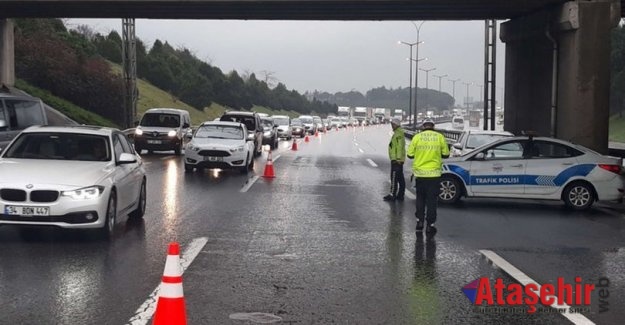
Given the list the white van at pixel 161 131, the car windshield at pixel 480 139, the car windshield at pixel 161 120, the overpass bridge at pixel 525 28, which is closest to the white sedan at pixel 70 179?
the car windshield at pixel 480 139

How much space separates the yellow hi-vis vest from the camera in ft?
36.3

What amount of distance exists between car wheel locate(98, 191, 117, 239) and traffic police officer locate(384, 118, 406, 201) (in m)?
6.68

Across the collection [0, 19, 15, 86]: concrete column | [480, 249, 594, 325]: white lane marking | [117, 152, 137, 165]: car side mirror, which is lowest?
[480, 249, 594, 325]: white lane marking

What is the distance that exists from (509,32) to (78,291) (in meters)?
24.3

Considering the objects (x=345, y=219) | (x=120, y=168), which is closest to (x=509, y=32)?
(x=345, y=219)

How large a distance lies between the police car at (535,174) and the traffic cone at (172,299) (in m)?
10.1

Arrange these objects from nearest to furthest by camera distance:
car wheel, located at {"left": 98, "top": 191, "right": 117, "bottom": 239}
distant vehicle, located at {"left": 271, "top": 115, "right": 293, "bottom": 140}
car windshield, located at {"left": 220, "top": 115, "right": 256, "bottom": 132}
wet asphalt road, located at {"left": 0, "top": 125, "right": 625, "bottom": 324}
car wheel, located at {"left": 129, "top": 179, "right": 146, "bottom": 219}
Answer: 1. wet asphalt road, located at {"left": 0, "top": 125, "right": 625, "bottom": 324}
2. car wheel, located at {"left": 98, "top": 191, "right": 117, "bottom": 239}
3. car wheel, located at {"left": 129, "top": 179, "right": 146, "bottom": 219}
4. car windshield, located at {"left": 220, "top": 115, "right": 256, "bottom": 132}
5. distant vehicle, located at {"left": 271, "top": 115, "right": 293, "bottom": 140}

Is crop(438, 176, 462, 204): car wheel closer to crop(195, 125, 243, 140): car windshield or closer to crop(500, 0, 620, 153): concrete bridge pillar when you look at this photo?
crop(500, 0, 620, 153): concrete bridge pillar

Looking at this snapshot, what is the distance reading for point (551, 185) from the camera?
14.5 meters

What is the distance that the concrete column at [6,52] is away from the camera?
31.8 meters

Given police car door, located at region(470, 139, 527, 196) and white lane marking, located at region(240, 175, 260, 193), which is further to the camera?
white lane marking, located at region(240, 175, 260, 193)

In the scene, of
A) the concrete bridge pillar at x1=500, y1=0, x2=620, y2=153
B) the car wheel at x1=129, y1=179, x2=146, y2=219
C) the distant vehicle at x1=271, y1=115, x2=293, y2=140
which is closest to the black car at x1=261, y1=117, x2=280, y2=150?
the distant vehicle at x1=271, y1=115, x2=293, y2=140

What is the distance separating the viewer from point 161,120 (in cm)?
3042

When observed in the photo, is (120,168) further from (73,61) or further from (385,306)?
(73,61)
